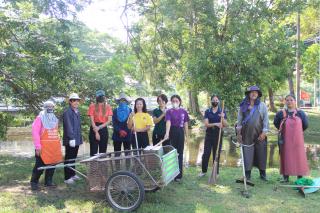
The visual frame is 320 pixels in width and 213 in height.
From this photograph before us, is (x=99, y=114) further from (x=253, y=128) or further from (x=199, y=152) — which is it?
(x=199, y=152)

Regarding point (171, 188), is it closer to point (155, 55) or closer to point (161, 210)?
point (161, 210)

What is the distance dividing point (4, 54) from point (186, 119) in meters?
4.05

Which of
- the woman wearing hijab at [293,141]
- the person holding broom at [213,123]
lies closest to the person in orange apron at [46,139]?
the person holding broom at [213,123]

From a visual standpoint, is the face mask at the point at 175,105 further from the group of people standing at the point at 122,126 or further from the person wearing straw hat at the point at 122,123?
the person wearing straw hat at the point at 122,123

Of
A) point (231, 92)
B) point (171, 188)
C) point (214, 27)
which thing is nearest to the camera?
point (171, 188)

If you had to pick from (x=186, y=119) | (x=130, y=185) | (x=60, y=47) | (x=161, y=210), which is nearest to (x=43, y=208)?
(x=130, y=185)

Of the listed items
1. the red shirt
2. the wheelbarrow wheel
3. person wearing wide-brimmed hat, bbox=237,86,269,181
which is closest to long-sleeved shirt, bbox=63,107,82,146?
the red shirt

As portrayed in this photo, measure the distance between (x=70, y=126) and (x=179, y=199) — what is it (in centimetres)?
226

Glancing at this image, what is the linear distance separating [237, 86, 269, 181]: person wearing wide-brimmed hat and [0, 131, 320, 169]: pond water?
4.02 m

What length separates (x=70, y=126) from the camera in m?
6.77

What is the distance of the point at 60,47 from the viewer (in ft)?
29.6

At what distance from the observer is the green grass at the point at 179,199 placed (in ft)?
18.7

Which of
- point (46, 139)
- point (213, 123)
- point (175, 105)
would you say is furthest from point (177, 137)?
point (46, 139)

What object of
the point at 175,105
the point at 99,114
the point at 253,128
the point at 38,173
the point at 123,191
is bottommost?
the point at 123,191
